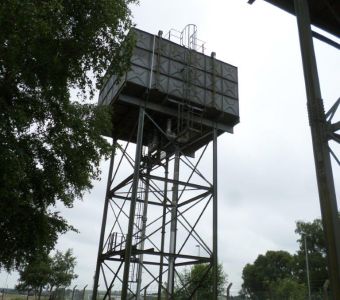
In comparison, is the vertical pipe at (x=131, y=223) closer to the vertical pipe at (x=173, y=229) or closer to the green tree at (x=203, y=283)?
the vertical pipe at (x=173, y=229)

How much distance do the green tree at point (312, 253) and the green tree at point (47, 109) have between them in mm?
48112

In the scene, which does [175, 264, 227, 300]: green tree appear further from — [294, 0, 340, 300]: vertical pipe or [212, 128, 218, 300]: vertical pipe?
[294, 0, 340, 300]: vertical pipe

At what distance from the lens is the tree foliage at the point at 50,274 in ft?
96.1

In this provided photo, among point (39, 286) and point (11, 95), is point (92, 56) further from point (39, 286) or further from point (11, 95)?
point (39, 286)

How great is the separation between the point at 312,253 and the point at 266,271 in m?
12.4

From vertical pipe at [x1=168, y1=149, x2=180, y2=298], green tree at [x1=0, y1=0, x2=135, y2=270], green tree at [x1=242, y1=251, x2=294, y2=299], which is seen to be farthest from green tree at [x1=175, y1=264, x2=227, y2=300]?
green tree at [x1=242, y1=251, x2=294, y2=299]

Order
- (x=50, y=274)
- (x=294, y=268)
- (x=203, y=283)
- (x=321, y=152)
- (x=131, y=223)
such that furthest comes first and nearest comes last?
(x=294, y=268) < (x=50, y=274) < (x=203, y=283) < (x=131, y=223) < (x=321, y=152)

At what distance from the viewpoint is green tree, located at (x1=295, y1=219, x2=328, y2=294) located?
52.4 meters

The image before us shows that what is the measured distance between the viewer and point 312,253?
54.4 m

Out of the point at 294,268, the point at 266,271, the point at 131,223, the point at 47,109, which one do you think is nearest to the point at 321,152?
the point at 47,109

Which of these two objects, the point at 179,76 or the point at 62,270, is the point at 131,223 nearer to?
the point at 179,76

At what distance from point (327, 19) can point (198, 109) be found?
8.88m

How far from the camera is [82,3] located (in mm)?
7926

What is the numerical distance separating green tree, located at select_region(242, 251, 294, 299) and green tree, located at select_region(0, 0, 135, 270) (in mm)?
56343
